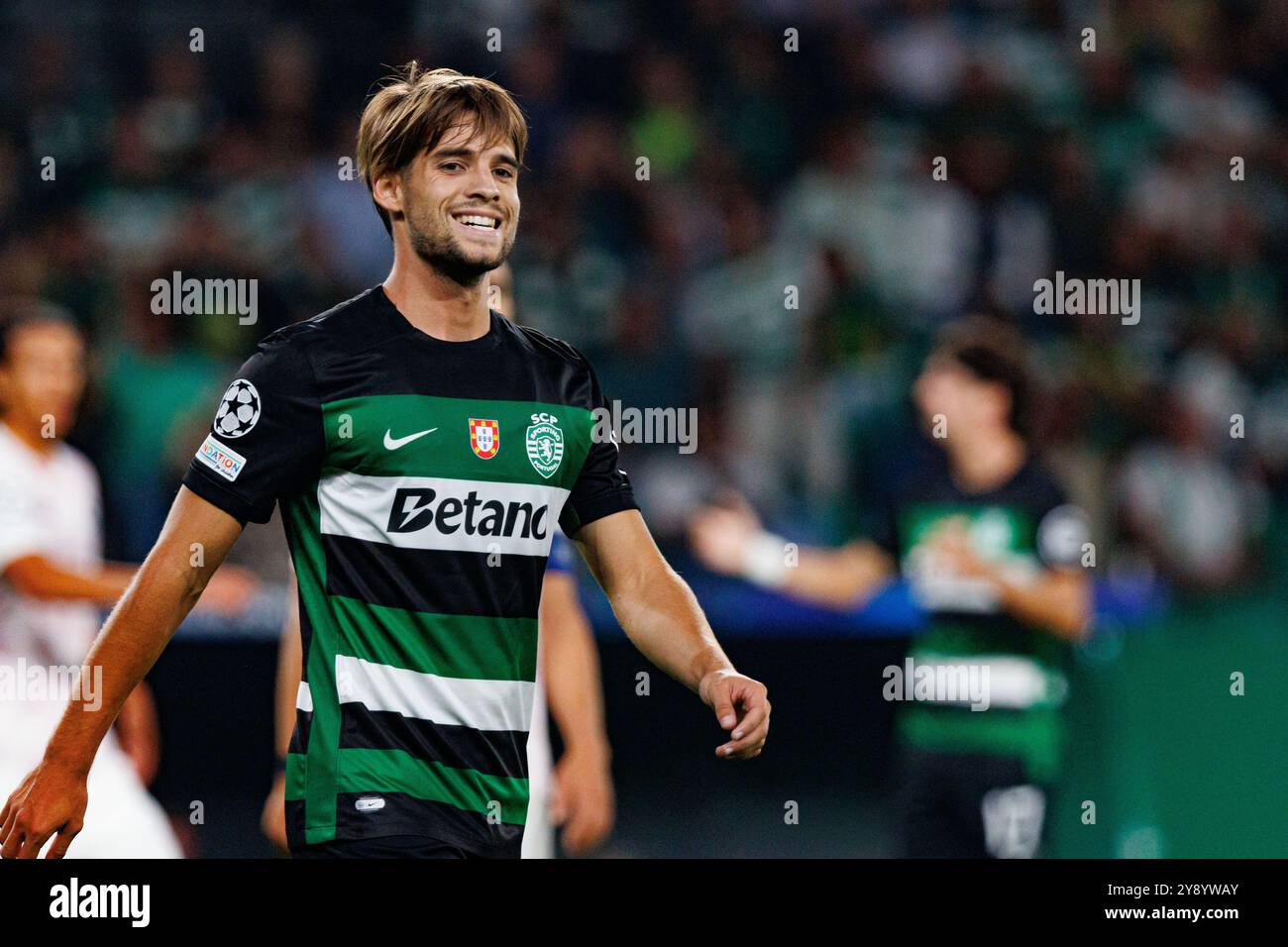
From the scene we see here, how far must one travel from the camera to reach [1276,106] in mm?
10102

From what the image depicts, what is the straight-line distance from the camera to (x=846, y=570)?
659 centimetres

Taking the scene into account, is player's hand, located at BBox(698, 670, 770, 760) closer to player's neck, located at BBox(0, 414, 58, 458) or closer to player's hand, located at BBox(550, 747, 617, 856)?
player's hand, located at BBox(550, 747, 617, 856)

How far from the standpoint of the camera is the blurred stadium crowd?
8055mm

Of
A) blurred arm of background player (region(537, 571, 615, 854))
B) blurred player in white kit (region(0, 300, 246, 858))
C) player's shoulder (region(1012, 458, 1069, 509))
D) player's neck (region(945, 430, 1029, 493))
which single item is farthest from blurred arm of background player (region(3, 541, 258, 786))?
player's shoulder (region(1012, 458, 1069, 509))

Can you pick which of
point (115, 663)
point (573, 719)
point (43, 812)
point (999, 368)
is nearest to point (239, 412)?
point (115, 663)

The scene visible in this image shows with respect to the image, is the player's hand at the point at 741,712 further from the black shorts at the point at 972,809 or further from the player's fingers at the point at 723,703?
the black shorts at the point at 972,809

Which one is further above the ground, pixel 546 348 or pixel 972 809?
pixel 546 348

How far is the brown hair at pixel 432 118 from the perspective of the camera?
3.29m

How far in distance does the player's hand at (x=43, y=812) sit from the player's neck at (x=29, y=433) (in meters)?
2.90

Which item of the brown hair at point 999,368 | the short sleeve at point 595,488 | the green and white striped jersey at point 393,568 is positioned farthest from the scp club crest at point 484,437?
the brown hair at point 999,368

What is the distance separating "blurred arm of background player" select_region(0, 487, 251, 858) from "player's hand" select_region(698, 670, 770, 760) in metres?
0.91

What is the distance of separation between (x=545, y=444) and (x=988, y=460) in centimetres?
312

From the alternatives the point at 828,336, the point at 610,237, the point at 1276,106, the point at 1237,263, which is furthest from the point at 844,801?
the point at 1276,106

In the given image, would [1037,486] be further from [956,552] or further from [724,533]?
[724,533]
